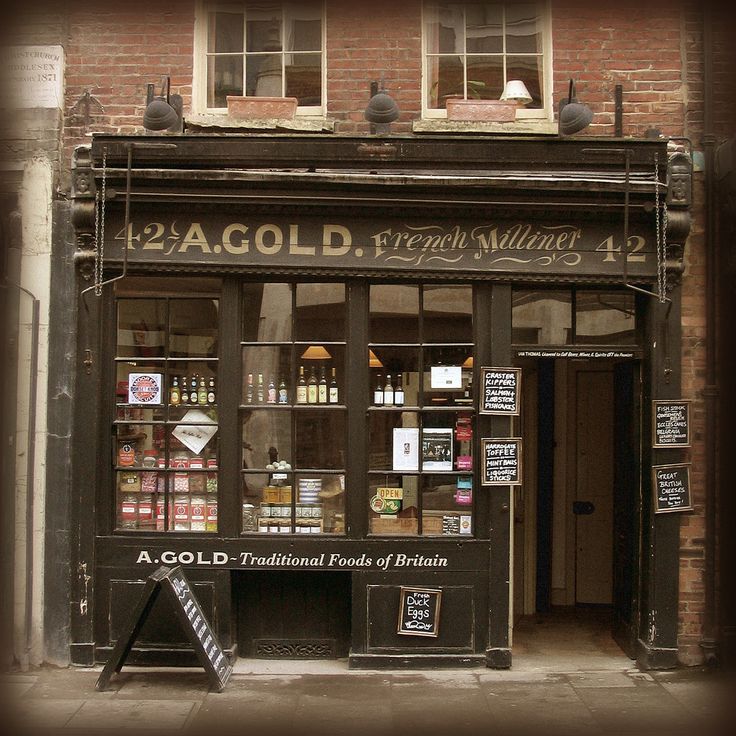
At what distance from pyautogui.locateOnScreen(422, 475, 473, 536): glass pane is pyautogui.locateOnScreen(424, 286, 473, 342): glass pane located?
1.20 metres

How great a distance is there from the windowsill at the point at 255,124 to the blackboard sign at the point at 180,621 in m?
3.69

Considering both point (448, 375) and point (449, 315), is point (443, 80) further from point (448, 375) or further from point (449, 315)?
point (448, 375)

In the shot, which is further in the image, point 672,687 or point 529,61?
point 529,61

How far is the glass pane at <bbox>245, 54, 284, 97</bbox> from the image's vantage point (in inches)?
284

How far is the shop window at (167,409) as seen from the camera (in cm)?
706

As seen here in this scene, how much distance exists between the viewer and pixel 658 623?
6848 mm

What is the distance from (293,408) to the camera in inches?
276

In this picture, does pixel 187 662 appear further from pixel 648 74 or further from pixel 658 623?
pixel 648 74

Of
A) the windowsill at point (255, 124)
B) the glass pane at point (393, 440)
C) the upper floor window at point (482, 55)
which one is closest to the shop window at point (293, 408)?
the glass pane at point (393, 440)

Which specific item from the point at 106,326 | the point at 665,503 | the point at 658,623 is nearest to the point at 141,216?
the point at 106,326

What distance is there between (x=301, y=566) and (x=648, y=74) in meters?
5.12

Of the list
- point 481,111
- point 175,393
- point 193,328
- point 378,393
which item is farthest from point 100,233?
point 481,111

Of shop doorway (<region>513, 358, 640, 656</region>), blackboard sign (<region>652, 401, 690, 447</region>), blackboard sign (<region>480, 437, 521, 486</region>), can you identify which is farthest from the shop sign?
shop doorway (<region>513, 358, 640, 656</region>)

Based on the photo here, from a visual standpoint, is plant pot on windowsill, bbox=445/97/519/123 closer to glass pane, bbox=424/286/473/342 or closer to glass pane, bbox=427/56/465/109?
glass pane, bbox=427/56/465/109
